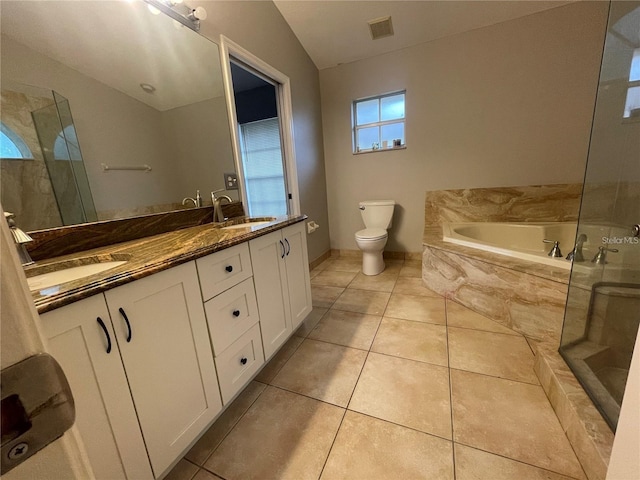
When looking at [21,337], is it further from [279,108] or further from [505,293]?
[279,108]

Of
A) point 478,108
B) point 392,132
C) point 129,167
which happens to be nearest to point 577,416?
point 129,167

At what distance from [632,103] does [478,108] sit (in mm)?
1608

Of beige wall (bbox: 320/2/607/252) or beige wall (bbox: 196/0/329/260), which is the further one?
beige wall (bbox: 320/2/607/252)

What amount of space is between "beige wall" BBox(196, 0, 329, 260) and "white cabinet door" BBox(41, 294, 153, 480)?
6.02ft

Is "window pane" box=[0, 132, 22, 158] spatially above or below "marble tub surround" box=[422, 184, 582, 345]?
above

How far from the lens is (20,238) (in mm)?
861

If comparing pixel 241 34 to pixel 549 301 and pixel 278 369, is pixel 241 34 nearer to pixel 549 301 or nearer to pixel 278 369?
pixel 278 369

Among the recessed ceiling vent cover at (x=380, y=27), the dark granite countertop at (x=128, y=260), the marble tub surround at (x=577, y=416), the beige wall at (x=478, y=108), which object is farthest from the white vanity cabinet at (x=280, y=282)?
the recessed ceiling vent cover at (x=380, y=27)

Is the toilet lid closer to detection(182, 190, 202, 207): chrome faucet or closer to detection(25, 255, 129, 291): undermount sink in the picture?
detection(182, 190, 202, 207): chrome faucet

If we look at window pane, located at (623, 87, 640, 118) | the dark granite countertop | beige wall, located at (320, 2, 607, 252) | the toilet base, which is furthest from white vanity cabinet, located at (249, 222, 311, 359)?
beige wall, located at (320, 2, 607, 252)

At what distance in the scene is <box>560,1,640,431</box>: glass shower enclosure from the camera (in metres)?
1.05

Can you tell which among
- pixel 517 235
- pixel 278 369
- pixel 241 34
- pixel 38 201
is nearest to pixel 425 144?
pixel 517 235

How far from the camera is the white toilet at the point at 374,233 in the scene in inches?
103

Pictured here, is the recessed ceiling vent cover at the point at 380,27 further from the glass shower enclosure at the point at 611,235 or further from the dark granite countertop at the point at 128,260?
the dark granite countertop at the point at 128,260
